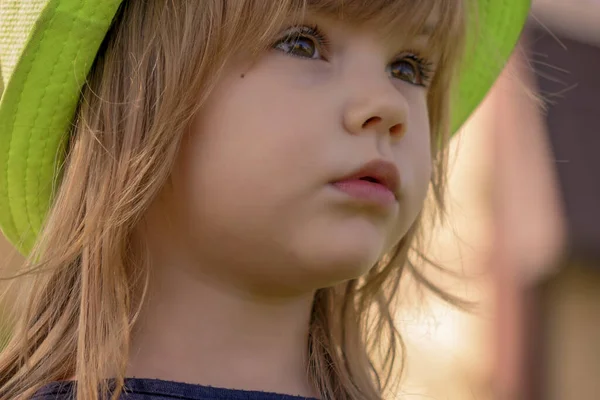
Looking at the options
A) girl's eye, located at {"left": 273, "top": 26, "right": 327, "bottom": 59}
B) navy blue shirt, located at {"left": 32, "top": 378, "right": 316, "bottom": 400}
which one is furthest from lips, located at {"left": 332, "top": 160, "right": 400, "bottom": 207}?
navy blue shirt, located at {"left": 32, "top": 378, "right": 316, "bottom": 400}

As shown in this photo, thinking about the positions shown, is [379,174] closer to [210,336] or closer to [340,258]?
[340,258]

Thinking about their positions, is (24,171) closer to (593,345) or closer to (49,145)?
(49,145)

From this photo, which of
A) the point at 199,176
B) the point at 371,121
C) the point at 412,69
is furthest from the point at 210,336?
the point at 412,69

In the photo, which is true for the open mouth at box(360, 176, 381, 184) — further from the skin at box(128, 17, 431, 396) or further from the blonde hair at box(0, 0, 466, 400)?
the blonde hair at box(0, 0, 466, 400)

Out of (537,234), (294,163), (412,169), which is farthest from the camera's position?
(537,234)

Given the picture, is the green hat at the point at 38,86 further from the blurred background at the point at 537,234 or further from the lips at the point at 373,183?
the blurred background at the point at 537,234

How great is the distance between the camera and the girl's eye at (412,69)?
1.15 meters

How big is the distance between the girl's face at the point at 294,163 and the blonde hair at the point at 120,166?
3 centimetres

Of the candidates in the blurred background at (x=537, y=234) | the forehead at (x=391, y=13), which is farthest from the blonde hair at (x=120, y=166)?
the blurred background at (x=537, y=234)

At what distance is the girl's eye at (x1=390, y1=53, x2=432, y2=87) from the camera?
1.15 m

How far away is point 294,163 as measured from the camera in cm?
99

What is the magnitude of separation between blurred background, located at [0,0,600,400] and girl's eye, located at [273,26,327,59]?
8.00 feet

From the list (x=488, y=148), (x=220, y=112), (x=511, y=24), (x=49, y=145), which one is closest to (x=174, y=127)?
(x=220, y=112)

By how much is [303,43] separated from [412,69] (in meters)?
0.19
